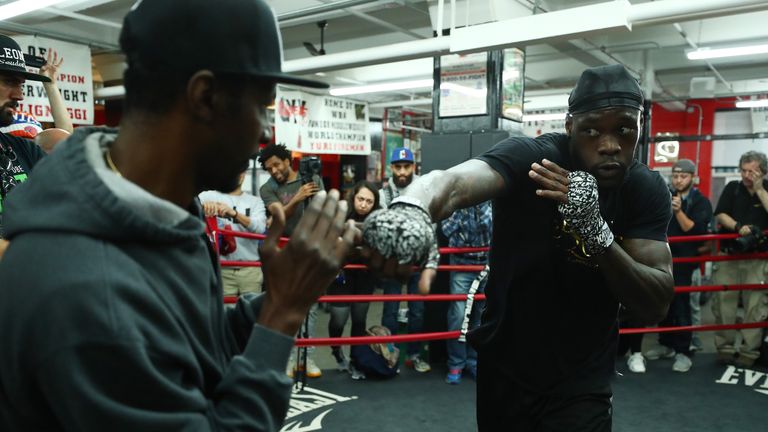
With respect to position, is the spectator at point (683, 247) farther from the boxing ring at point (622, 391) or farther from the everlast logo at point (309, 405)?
the everlast logo at point (309, 405)

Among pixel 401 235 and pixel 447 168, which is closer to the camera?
pixel 401 235

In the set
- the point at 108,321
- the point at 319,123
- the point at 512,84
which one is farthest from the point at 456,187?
the point at 319,123

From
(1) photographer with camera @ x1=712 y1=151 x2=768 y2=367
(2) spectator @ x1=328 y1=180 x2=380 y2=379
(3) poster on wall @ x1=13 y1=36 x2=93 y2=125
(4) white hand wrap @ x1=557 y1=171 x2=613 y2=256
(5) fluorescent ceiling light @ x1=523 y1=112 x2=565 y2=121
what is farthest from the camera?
(5) fluorescent ceiling light @ x1=523 y1=112 x2=565 y2=121

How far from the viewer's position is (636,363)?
5.26 m

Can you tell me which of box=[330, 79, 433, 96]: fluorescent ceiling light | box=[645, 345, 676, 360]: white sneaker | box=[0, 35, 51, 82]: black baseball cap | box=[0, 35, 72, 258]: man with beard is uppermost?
box=[330, 79, 433, 96]: fluorescent ceiling light

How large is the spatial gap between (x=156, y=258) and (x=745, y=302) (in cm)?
611

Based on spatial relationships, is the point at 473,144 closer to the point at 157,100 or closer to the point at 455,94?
the point at 455,94

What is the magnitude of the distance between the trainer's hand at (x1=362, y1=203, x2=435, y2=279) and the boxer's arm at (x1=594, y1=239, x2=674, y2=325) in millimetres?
932

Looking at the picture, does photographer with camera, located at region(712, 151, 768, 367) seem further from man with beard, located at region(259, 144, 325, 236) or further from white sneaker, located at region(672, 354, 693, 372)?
man with beard, located at region(259, 144, 325, 236)

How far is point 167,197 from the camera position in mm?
1005

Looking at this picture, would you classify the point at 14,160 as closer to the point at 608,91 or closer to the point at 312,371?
the point at 608,91

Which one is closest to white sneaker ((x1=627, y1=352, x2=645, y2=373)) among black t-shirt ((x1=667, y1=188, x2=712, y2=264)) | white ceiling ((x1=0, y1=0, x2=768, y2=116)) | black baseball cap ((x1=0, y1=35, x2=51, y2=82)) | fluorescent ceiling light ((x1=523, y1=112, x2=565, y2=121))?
black t-shirt ((x1=667, y1=188, x2=712, y2=264))

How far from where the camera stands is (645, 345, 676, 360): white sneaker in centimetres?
568

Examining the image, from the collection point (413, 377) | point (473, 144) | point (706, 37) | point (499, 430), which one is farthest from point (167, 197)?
point (706, 37)
